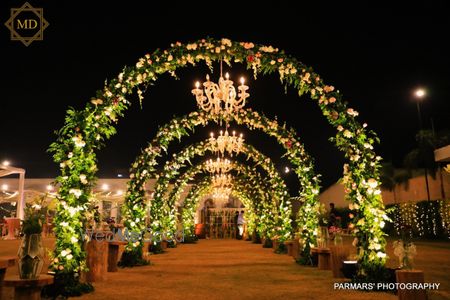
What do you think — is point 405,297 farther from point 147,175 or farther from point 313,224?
point 147,175

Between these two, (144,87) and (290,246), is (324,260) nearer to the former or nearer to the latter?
(290,246)

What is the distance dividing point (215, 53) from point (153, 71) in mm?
1190

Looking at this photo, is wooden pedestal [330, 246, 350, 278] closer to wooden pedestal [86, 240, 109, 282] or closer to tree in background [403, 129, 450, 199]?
wooden pedestal [86, 240, 109, 282]

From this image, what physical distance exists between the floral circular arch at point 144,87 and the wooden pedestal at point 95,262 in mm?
837

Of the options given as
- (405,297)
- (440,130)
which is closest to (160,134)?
(405,297)

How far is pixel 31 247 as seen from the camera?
479 cm

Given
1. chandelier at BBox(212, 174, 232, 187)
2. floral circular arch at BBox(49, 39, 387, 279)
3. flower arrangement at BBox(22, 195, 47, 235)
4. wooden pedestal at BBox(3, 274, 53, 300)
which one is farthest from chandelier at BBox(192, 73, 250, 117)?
chandelier at BBox(212, 174, 232, 187)

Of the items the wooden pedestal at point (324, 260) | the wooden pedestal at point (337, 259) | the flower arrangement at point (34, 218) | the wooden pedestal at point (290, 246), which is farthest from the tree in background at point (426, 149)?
the flower arrangement at point (34, 218)

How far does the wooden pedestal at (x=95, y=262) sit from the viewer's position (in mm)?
6781

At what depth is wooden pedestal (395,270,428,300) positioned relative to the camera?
4852mm

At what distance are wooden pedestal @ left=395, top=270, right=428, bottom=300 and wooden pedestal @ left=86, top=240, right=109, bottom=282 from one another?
15.3 feet

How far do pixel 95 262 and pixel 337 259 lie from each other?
168 inches

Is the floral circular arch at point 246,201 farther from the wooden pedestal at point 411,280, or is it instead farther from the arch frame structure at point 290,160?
the wooden pedestal at point 411,280

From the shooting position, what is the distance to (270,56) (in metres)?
7.25
